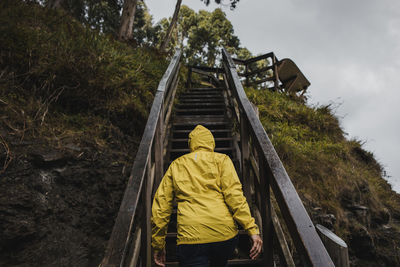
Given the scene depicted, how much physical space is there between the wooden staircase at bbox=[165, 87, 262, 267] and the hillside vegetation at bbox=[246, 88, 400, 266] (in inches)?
45.6

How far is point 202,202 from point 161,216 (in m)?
0.31

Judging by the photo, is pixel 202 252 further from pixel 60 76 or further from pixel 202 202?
pixel 60 76

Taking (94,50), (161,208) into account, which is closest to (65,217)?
(161,208)

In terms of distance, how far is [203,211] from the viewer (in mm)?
1430

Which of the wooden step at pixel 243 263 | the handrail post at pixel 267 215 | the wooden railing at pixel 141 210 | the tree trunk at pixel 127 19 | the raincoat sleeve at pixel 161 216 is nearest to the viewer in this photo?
the wooden railing at pixel 141 210

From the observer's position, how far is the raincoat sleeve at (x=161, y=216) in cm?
152

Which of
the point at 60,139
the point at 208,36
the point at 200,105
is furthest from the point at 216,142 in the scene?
the point at 208,36

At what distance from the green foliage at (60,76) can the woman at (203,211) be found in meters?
2.13

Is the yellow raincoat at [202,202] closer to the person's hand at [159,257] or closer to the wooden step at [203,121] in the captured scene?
the person's hand at [159,257]

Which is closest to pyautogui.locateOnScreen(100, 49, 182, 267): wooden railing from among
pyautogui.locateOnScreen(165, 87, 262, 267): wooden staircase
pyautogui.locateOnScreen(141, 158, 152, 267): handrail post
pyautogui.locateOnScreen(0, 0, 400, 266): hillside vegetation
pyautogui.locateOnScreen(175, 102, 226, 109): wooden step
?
Answer: pyautogui.locateOnScreen(141, 158, 152, 267): handrail post

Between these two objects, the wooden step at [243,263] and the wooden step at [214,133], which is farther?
the wooden step at [214,133]

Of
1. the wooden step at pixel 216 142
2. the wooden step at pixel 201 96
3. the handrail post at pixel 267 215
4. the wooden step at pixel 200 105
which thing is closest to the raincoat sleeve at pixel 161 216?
the handrail post at pixel 267 215

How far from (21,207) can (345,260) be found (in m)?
2.53

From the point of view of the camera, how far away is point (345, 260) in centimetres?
123
